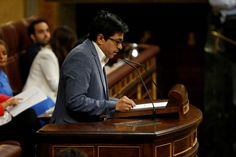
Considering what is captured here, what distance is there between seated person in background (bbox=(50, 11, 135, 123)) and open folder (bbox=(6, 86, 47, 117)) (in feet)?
3.43

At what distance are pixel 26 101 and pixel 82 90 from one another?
52.5 inches

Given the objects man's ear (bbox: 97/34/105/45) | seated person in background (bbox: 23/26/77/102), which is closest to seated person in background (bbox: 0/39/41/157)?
seated person in background (bbox: 23/26/77/102)

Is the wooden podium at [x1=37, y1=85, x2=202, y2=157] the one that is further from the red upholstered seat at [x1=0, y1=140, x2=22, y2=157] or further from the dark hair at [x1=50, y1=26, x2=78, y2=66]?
the dark hair at [x1=50, y1=26, x2=78, y2=66]

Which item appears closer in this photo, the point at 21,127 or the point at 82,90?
the point at 82,90

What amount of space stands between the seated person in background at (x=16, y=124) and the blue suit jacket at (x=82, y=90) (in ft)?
3.64

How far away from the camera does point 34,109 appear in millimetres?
6605

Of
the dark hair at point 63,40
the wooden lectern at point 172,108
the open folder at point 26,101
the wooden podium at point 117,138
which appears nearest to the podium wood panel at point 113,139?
the wooden podium at point 117,138

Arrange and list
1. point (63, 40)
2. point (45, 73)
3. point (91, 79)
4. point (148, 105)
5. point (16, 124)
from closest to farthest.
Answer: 1. point (91, 79)
2. point (148, 105)
3. point (16, 124)
4. point (45, 73)
5. point (63, 40)

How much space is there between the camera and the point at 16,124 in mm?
6184

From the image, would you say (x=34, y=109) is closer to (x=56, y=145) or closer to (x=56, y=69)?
(x=56, y=69)

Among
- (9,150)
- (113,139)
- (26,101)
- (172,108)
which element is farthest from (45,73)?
(113,139)

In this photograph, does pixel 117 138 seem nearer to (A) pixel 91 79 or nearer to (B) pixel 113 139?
(B) pixel 113 139

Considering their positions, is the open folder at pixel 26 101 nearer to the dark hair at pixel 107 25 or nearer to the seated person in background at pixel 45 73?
the dark hair at pixel 107 25

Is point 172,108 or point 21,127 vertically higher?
point 172,108
